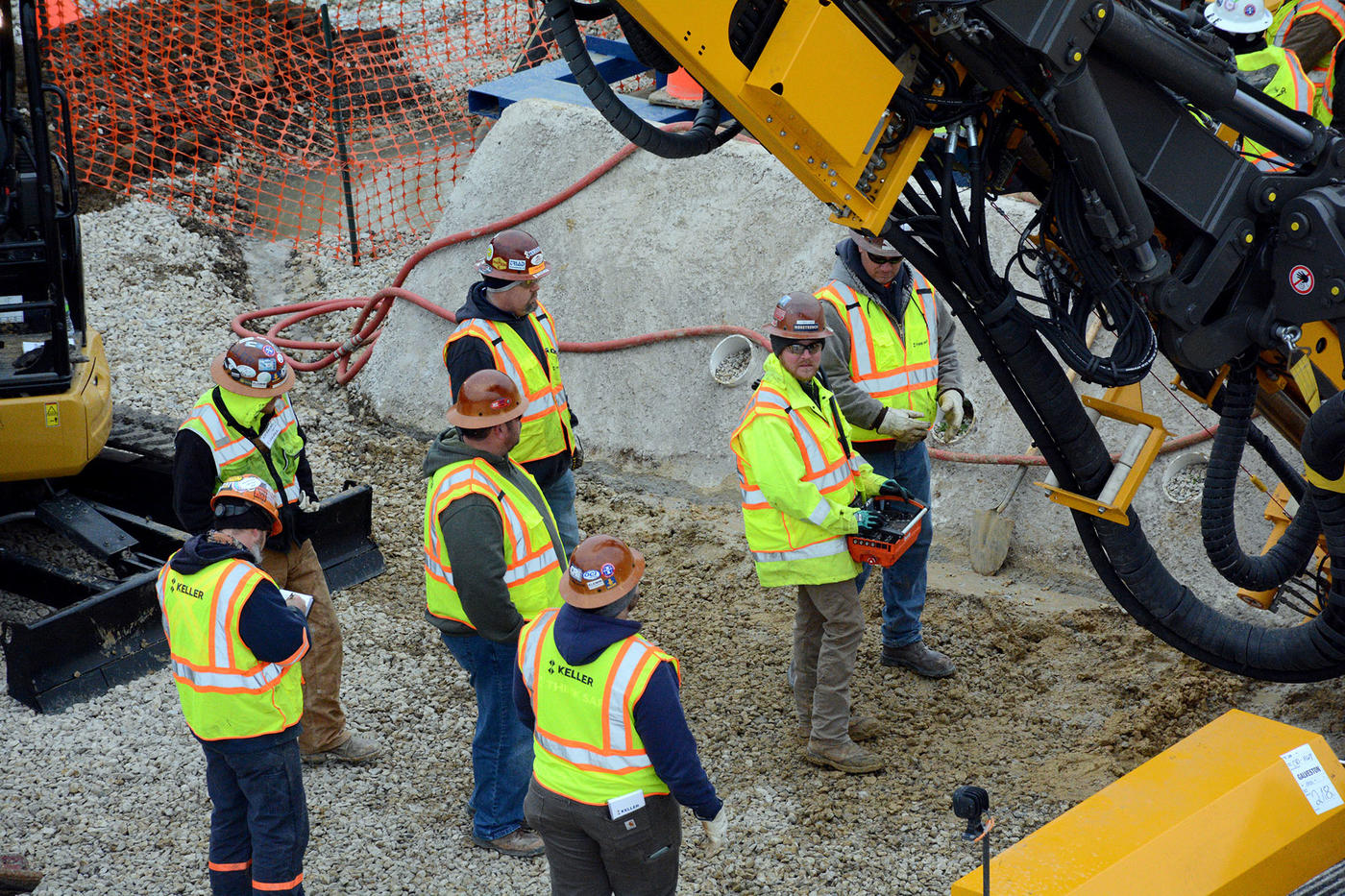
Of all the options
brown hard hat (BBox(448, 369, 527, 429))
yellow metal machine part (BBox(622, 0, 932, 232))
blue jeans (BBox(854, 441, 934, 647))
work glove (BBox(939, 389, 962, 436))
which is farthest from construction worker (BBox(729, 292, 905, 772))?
yellow metal machine part (BBox(622, 0, 932, 232))

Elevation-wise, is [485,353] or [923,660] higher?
[485,353]

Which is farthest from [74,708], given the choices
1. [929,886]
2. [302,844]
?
[929,886]

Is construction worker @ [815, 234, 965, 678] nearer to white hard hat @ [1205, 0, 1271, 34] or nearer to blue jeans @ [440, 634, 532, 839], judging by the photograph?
blue jeans @ [440, 634, 532, 839]

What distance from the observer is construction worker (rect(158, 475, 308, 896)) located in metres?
4.27

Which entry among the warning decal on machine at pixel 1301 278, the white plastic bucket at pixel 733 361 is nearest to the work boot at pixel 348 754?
the white plastic bucket at pixel 733 361

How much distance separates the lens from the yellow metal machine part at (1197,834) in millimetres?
3486

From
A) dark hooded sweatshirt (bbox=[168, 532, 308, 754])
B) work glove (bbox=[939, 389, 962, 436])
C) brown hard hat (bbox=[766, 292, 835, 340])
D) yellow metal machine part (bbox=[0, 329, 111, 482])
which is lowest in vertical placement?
yellow metal machine part (bbox=[0, 329, 111, 482])

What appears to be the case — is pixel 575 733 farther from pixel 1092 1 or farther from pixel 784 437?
pixel 1092 1

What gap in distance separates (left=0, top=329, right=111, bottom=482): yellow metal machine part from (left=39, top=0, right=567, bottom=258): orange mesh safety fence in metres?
5.26

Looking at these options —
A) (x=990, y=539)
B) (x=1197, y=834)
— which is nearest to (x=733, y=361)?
(x=990, y=539)

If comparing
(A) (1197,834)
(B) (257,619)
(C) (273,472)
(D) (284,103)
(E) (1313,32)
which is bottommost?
(D) (284,103)

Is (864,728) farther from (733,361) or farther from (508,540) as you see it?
(733,361)

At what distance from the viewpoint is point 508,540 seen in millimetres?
4680

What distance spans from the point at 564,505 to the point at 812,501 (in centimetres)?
151
